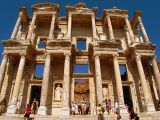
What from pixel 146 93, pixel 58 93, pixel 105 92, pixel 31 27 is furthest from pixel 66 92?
pixel 31 27

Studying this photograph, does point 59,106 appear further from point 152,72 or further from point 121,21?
point 121,21

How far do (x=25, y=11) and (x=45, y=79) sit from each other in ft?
34.4

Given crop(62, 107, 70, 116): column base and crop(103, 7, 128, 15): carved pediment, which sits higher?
crop(103, 7, 128, 15): carved pediment

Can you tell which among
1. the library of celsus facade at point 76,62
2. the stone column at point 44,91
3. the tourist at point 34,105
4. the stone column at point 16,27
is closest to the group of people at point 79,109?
the library of celsus facade at point 76,62

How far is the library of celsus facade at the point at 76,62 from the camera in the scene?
19.6 meters

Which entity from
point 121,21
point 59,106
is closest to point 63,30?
point 121,21

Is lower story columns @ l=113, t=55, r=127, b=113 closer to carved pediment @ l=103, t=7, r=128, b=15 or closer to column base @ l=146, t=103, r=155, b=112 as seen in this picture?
column base @ l=146, t=103, r=155, b=112

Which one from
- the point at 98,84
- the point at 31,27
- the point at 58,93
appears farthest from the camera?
the point at 31,27

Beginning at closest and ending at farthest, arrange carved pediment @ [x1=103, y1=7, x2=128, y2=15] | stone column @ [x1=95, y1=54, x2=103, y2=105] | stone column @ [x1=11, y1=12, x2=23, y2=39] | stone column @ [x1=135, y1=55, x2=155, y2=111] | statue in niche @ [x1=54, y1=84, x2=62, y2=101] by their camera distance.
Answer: stone column @ [x1=95, y1=54, x2=103, y2=105] → stone column @ [x1=135, y1=55, x2=155, y2=111] → statue in niche @ [x1=54, y1=84, x2=62, y2=101] → stone column @ [x1=11, y1=12, x2=23, y2=39] → carved pediment @ [x1=103, y1=7, x2=128, y2=15]

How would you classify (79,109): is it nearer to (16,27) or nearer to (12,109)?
(12,109)

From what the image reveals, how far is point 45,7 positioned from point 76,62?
828 centimetres

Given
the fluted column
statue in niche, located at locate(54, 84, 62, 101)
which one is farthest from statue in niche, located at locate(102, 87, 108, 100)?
statue in niche, located at locate(54, 84, 62, 101)

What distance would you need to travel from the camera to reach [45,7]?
24703mm

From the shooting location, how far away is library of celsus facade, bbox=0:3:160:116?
19.6 metres
